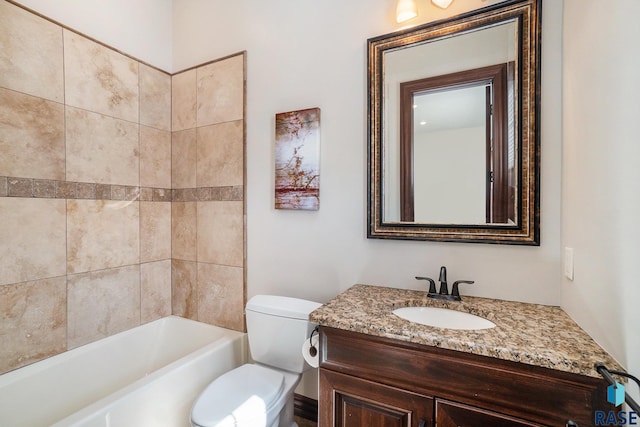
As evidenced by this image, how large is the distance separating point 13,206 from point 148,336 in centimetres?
115

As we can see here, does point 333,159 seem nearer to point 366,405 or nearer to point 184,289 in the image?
point 366,405

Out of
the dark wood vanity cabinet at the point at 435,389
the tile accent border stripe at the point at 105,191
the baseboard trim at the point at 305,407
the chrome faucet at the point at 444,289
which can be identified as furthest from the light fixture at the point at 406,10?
the baseboard trim at the point at 305,407

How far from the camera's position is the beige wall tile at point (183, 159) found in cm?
222

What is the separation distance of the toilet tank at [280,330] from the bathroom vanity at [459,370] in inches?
13.2

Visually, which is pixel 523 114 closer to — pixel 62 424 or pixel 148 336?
pixel 62 424

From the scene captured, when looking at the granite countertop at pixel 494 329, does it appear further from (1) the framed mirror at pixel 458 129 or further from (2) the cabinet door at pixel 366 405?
(1) the framed mirror at pixel 458 129

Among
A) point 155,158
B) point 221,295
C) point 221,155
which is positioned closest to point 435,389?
point 221,295

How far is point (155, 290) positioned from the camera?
2232 millimetres

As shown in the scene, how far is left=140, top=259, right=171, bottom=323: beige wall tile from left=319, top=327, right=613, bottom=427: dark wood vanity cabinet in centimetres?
161

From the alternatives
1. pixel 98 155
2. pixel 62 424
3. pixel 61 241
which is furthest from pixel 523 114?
pixel 61 241

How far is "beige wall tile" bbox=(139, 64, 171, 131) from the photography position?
214 cm

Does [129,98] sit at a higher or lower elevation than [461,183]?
higher

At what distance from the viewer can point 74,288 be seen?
5.82 ft

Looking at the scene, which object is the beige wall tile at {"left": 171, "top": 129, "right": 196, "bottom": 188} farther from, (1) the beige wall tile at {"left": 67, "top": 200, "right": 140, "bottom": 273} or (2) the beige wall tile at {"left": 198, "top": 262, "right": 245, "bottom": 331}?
(2) the beige wall tile at {"left": 198, "top": 262, "right": 245, "bottom": 331}
